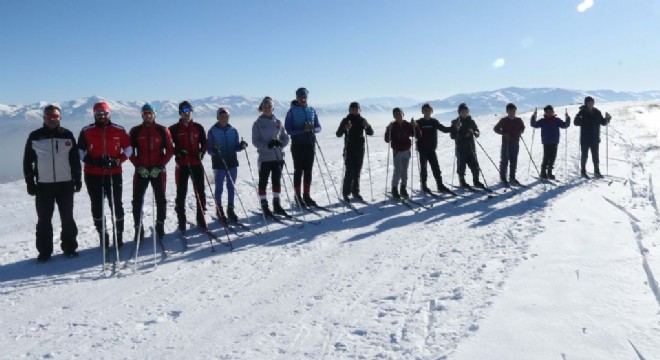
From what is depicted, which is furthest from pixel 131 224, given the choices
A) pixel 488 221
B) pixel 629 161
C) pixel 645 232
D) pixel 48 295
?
pixel 629 161

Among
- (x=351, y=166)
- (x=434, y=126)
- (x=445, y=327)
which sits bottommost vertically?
(x=445, y=327)

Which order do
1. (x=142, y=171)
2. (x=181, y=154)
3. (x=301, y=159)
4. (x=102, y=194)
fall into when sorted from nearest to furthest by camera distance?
(x=102, y=194), (x=142, y=171), (x=181, y=154), (x=301, y=159)

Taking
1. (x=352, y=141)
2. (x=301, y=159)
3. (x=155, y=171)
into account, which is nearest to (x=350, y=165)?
(x=352, y=141)

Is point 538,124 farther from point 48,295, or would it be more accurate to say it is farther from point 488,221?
point 48,295

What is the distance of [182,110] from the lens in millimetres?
7297

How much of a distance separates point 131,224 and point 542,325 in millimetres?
7379

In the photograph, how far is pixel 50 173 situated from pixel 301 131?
4260 mm

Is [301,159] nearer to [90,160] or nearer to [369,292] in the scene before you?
[90,160]

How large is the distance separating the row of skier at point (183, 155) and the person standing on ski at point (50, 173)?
0.01 metres

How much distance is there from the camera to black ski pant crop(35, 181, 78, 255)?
630cm

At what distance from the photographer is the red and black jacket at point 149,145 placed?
6844 millimetres

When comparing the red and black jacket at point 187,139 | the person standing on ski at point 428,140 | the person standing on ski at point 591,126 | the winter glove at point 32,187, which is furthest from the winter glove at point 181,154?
the person standing on ski at point 591,126

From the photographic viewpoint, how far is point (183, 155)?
7230 millimetres

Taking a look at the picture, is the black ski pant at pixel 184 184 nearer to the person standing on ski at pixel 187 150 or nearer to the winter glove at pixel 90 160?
the person standing on ski at pixel 187 150
